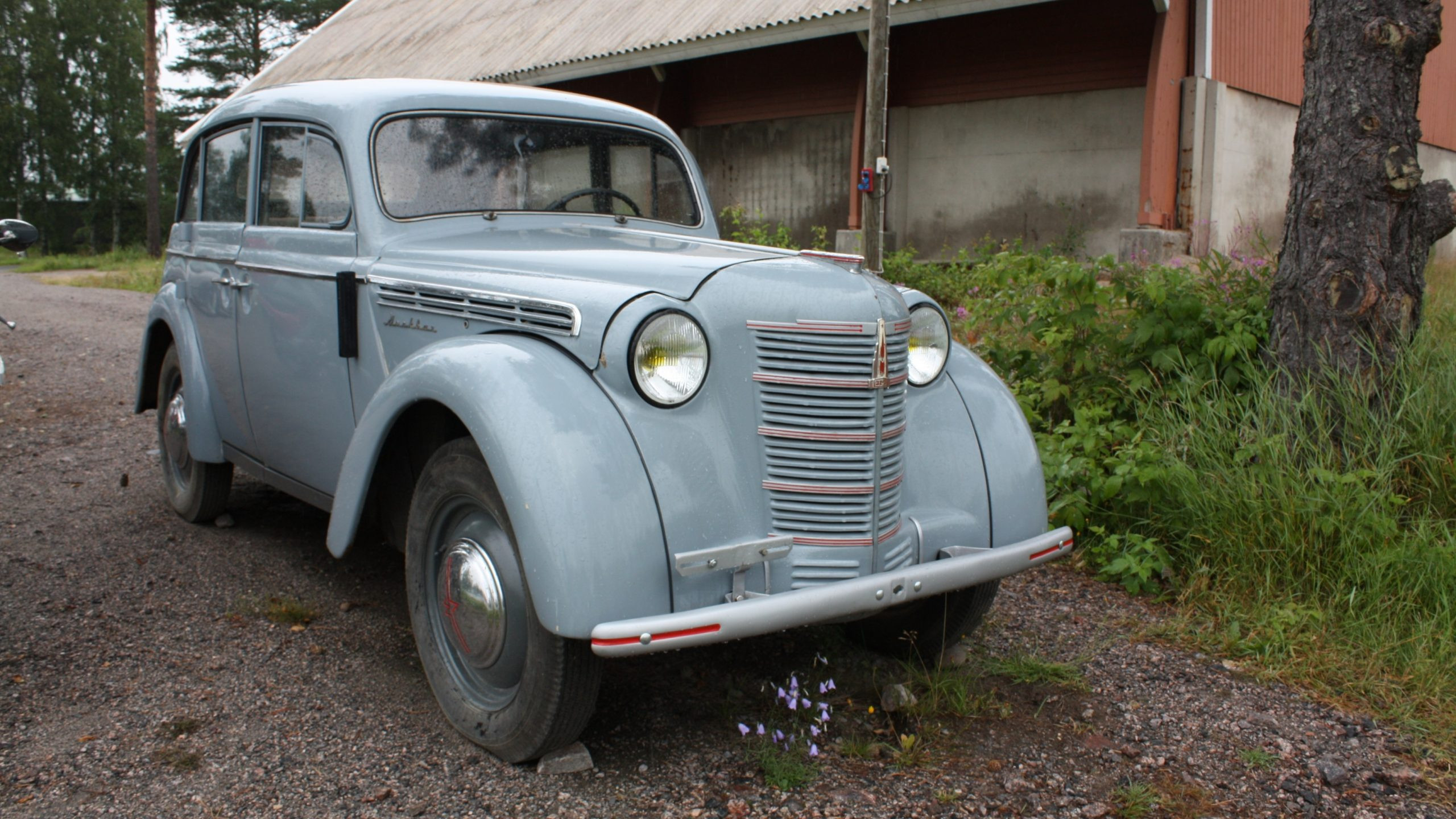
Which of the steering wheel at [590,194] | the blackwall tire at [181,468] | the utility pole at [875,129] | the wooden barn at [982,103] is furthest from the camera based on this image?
the wooden barn at [982,103]

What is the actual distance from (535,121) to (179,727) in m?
2.09

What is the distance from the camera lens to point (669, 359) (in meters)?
2.36

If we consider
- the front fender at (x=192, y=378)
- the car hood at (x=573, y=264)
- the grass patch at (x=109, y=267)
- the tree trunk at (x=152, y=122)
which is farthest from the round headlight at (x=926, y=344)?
the tree trunk at (x=152, y=122)

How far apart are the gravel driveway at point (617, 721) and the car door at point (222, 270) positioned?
58cm

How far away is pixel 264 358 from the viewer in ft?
12.0

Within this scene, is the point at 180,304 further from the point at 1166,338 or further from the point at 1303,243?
the point at 1303,243

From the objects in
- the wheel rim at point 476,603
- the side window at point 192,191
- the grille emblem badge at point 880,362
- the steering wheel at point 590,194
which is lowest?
the wheel rim at point 476,603

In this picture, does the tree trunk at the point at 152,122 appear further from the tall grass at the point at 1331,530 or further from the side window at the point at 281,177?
the tall grass at the point at 1331,530

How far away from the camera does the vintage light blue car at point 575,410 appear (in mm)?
2240

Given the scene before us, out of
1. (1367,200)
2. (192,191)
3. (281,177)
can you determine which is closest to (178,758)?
(281,177)

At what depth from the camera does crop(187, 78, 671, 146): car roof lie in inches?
131

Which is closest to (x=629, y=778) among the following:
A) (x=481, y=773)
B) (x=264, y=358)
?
(x=481, y=773)

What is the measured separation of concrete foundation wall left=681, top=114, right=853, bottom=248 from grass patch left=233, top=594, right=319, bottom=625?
955cm

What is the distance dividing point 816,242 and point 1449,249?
10444mm
